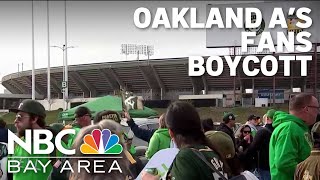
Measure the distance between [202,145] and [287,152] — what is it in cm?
157

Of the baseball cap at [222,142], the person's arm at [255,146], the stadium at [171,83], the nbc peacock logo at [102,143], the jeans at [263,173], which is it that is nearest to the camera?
the nbc peacock logo at [102,143]

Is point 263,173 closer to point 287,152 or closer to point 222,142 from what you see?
point 287,152

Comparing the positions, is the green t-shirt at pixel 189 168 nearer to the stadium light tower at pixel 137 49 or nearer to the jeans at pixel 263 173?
the jeans at pixel 263 173

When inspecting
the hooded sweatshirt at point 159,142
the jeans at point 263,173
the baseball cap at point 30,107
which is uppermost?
the baseball cap at point 30,107

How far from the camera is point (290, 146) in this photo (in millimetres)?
3891

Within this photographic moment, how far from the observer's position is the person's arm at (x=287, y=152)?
3.88 metres

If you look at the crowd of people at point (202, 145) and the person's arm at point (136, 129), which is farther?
the person's arm at point (136, 129)

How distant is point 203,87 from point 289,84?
987cm

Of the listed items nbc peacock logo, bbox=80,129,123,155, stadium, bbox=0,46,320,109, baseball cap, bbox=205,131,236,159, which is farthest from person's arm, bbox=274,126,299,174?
stadium, bbox=0,46,320,109

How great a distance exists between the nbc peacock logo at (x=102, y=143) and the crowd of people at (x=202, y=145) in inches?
1.0

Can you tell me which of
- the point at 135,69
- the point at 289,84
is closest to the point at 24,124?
the point at 289,84

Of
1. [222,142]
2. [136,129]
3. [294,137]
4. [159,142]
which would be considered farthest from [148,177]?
[136,129]

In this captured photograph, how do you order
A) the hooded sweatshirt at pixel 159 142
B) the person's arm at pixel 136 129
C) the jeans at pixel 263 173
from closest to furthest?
1. the hooded sweatshirt at pixel 159 142
2. the jeans at pixel 263 173
3. the person's arm at pixel 136 129

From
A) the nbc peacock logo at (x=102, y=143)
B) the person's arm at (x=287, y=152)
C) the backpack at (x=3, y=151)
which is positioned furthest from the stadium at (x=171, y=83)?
the nbc peacock logo at (x=102, y=143)
